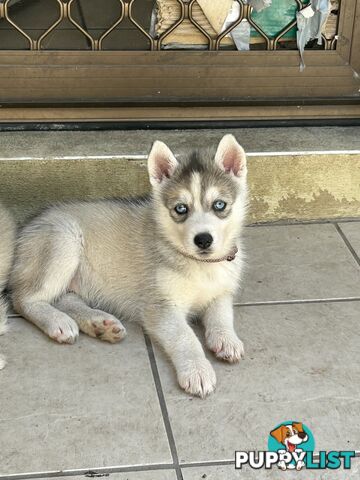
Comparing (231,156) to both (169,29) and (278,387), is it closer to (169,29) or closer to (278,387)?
(278,387)

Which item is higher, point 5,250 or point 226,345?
point 5,250

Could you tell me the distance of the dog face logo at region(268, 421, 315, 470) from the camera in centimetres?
319

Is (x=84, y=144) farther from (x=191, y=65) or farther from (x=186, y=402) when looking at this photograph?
(x=186, y=402)

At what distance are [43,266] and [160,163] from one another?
2.58 ft

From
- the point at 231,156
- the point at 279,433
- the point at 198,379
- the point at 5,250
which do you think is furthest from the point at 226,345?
the point at 5,250

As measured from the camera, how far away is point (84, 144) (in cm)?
495

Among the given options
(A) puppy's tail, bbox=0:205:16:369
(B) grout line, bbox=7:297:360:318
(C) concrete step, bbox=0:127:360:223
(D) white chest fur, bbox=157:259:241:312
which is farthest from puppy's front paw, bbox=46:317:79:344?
(C) concrete step, bbox=0:127:360:223

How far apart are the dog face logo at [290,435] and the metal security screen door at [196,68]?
2.38m

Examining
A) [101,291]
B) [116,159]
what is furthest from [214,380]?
[116,159]

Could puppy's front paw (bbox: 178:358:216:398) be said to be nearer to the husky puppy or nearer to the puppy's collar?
the husky puppy

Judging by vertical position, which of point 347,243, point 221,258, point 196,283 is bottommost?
point 347,243

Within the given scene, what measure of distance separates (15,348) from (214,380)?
981 millimetres

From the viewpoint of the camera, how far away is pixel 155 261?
4.11 metres

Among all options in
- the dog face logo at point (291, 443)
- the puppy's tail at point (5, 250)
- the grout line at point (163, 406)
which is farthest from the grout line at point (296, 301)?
the puppy's tail at point (5, 250)
